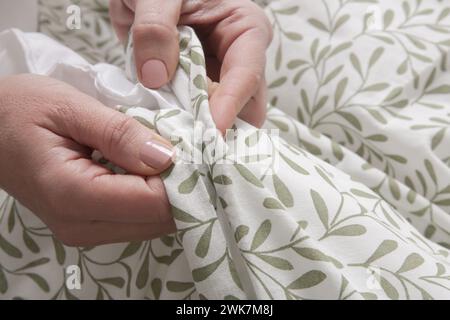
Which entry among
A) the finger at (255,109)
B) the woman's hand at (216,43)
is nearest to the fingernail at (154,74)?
the woman's hand at (216,43)

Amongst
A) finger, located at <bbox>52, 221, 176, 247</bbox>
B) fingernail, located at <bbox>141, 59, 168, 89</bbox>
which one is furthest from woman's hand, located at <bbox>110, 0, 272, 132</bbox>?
finger, located at <bbox>52, 221, 176, 247</bbox>

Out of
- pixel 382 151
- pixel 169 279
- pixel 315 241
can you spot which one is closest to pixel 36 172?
pixel 169 279

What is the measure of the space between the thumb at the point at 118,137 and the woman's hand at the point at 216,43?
0.23 ft

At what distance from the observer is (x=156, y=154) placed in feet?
1.59

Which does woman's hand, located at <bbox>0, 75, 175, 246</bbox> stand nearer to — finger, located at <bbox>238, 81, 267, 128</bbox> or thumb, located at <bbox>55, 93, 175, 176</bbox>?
thumb, located at <bbox>55, 93, 175, 176</bbox>

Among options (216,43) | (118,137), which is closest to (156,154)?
(118,137)

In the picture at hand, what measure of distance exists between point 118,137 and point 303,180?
0.62 ft

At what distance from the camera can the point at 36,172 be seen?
523 mm

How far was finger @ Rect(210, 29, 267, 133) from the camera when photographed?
531mm

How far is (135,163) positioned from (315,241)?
19 cm

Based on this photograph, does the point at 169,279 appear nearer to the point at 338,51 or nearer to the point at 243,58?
the point at 243,58

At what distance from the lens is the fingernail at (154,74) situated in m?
0.55

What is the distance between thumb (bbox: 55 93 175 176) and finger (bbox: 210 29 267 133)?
0.24 ft
